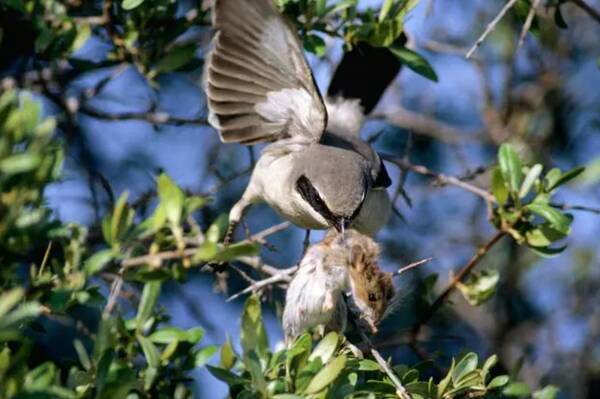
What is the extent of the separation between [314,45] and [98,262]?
1.48 m

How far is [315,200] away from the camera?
3.34 meters

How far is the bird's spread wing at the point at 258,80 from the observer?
328 centimetres

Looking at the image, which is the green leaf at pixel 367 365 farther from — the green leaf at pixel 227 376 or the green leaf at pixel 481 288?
the green leaf at pixel 481 288

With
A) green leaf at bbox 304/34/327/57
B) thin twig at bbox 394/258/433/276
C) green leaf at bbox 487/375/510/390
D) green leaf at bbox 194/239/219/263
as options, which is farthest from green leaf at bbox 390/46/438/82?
green leaf at bbox 194/239/219/263

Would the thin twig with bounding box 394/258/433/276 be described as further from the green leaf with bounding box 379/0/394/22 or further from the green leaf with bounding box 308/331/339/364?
the green leaf with bounding box 379/0/394/22

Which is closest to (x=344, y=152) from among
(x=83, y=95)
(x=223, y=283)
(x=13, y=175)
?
(x=223, y=283)

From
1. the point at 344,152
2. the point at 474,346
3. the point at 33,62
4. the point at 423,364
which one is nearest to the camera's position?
the point at 423,364

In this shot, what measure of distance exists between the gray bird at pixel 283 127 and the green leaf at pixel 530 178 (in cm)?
53

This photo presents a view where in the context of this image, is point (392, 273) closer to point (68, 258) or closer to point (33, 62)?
point (68, 258)

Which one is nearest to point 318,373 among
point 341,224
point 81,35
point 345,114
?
point 341,224

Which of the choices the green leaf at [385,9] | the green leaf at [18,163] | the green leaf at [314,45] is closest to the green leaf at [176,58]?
the green leaf at [314,45]

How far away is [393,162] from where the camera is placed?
12.2ft

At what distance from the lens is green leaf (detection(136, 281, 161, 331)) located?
2232 millimetres

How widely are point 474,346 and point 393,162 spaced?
1713mm
